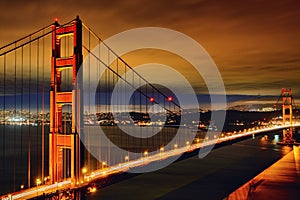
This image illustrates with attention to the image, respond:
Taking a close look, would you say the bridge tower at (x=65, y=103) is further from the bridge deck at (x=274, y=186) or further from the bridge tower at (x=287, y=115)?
the bridge tower at (x=287, y=115)

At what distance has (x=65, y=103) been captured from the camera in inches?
546

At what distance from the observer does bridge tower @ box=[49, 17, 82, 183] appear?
13.5 m

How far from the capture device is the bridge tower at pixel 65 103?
1352 centimetres

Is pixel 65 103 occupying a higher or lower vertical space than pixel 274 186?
higher

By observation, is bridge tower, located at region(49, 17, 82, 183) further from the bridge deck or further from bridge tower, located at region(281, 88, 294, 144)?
bridge tower, located at region(281, 88, 294, 144)

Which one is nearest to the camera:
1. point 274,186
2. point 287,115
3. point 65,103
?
point 65,103

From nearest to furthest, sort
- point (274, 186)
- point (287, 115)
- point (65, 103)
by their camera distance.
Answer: point (65, 103) < point (274, 186) < point (287, 115)

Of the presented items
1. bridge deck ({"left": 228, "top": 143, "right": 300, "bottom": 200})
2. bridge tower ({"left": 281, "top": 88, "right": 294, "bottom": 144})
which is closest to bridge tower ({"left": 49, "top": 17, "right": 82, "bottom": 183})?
bridge deck ({"left": 228, "top": 143, "right": 300, "bottom": 200})

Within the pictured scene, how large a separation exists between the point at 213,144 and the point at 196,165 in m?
10.6

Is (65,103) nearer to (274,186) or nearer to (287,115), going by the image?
(274,186)

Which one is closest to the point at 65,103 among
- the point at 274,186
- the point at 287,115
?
the point at 274,186

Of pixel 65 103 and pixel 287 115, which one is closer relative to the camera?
pixel 65 103

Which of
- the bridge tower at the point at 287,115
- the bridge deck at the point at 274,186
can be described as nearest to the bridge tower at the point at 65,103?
the bridge deck at the point at 274,186

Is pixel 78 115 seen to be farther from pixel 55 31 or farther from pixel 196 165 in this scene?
pixel 196 165
